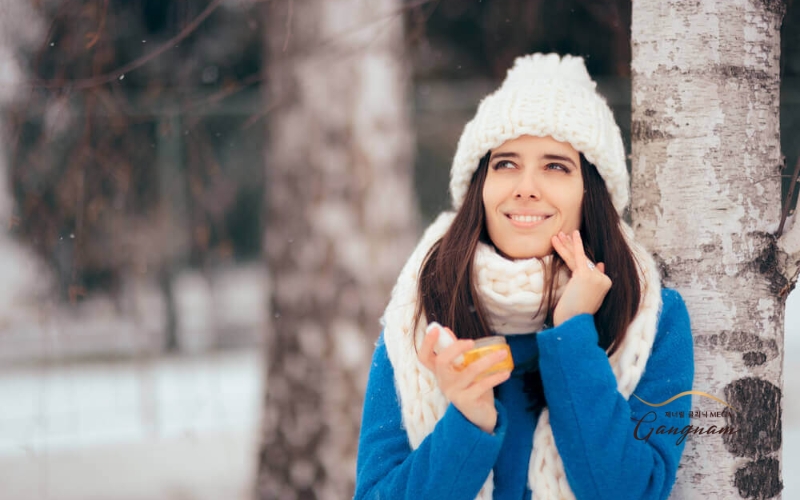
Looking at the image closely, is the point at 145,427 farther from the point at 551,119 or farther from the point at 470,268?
the point at 551,119

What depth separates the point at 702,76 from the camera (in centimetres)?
160

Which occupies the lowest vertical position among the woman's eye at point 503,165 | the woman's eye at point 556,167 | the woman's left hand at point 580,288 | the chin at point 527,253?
the woman's left hand at point 580,288

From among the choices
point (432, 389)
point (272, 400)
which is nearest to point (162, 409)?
point (272, 400)

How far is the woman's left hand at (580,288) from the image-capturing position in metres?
1.46

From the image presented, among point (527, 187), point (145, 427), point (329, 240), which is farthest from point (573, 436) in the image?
point (145, 427)

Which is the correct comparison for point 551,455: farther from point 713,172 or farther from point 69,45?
point 69,45

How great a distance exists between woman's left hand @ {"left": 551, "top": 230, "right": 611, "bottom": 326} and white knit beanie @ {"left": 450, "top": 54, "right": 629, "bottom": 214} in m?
0.18

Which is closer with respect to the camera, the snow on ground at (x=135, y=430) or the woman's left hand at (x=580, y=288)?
the woman's left hand at (x=580, y=288)

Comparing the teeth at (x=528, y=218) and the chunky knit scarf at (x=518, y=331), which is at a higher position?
the teeth at (x=528, y=218)

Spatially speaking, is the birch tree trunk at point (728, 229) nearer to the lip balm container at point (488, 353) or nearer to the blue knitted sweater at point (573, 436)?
the blue knitted sweater at point (573, 436)

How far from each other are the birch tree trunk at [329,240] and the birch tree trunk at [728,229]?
200 cm

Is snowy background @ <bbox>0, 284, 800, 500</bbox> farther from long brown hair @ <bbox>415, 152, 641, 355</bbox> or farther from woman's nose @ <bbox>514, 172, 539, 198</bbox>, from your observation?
woman's nose @ <bbox>514, 172, 539, 198</bbox>

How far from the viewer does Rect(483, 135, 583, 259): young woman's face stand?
154 cm

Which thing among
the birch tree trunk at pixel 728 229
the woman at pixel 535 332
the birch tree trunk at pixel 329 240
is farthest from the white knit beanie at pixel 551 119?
the birch tree trunk at pixel 329 240
